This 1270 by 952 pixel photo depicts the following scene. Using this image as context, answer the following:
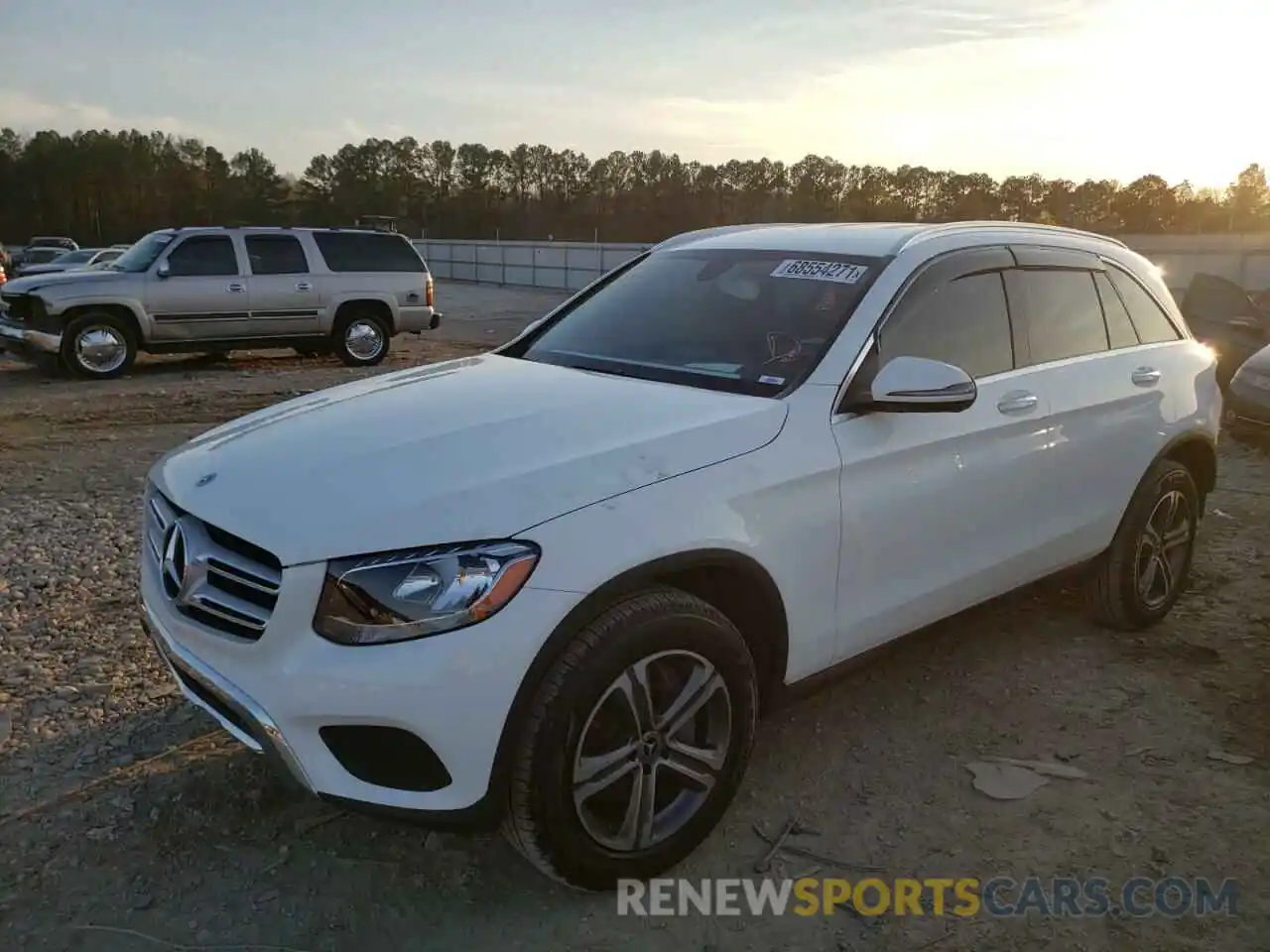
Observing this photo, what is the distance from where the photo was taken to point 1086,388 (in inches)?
161

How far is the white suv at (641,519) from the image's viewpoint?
7.87ft

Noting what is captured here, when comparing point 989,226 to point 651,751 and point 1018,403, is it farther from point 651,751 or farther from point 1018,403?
point 651,751

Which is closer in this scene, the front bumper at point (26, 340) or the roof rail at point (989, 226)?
the roof rail at point (989, 226)

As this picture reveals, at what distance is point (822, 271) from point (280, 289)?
11.6 meters

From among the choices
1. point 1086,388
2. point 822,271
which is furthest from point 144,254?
point 1086,388

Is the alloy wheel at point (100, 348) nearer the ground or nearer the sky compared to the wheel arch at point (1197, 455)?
nearer the ground

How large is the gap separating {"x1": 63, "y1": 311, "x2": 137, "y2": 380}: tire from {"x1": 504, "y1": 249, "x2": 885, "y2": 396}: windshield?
10.6 metres

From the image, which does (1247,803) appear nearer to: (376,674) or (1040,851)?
(1040,851)

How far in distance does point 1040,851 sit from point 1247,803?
0.83m

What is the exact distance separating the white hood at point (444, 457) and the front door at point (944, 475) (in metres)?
0.46

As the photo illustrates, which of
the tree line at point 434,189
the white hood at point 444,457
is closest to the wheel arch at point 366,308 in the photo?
the white hood at point 444,457

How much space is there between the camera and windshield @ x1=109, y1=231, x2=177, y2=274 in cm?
1310

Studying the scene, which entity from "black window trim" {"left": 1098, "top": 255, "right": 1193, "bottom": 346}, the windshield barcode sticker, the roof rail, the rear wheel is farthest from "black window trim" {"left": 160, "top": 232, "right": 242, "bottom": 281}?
"black window trim" {"left": 1098, "top": 255, "right": 1193, "bottom": 346}

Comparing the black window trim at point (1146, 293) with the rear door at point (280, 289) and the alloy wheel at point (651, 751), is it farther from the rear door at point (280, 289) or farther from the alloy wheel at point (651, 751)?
the rear door at point (280, 289)
